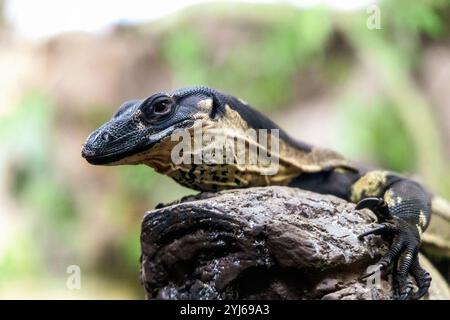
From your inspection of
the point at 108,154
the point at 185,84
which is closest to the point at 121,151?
the point at 108,154

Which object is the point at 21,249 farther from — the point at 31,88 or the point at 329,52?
the point at 329,52

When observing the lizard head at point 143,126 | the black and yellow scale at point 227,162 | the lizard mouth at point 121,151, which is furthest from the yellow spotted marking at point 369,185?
the lizard mouth at point 121,151

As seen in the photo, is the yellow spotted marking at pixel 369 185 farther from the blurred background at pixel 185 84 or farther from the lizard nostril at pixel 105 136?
the blurred background at pixel 185 84

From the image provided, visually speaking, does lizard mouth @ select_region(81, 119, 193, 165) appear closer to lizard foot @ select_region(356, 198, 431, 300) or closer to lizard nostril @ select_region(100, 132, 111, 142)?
lizard nostril @ select_region(100, 132, 111, 142)

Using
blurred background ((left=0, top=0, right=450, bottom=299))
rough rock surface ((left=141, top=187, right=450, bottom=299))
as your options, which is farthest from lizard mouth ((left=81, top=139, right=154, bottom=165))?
blurred background ((left=0, top=0, right=450, bottom=299))
